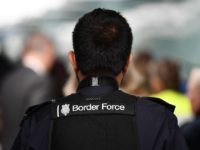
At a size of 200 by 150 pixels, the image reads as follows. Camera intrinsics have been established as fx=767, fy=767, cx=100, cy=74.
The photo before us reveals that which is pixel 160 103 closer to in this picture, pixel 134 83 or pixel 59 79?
pixel 134 83

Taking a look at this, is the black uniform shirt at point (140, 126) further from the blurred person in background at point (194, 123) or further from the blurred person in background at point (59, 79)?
the blurred person in background at point (59, 79)

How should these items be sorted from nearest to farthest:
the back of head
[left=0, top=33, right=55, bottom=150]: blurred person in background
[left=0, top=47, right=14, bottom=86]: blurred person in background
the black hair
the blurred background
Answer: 1. the black hair
2. [left=0, top=33, right=55, bottom=150]: blurred person in background
3. the back of head
4. [left=0, top=47, right=14, bottom=86]: blurred person in background
5. the blurred background

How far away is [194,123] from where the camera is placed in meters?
4.81

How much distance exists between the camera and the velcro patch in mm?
3055

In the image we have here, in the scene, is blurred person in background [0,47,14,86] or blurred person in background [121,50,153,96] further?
blurred person in background [0,47,14,86]

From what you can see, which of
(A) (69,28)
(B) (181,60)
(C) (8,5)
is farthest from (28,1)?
(B) (181,60)

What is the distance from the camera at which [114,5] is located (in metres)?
10.5

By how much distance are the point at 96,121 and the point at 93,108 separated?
54 mm

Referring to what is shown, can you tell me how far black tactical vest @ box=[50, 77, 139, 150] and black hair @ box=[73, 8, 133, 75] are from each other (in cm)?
5

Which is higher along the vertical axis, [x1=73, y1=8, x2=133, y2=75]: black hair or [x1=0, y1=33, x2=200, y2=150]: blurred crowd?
[x1=0, y1=33, x2=200, y2=150]: blurred crowd

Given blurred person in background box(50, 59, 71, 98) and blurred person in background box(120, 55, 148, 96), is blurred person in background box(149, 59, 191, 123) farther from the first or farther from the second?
blurred person in background box(50, 59, 71, 98)

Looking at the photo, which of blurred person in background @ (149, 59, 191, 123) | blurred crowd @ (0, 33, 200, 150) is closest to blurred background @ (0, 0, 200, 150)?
blurred crowd @ (0, 33, 200, 150)

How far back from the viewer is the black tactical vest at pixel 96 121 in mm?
3016

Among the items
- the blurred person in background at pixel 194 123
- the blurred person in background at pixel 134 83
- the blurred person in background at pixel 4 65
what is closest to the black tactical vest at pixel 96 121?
the blurred person in background at pixel 194 123
